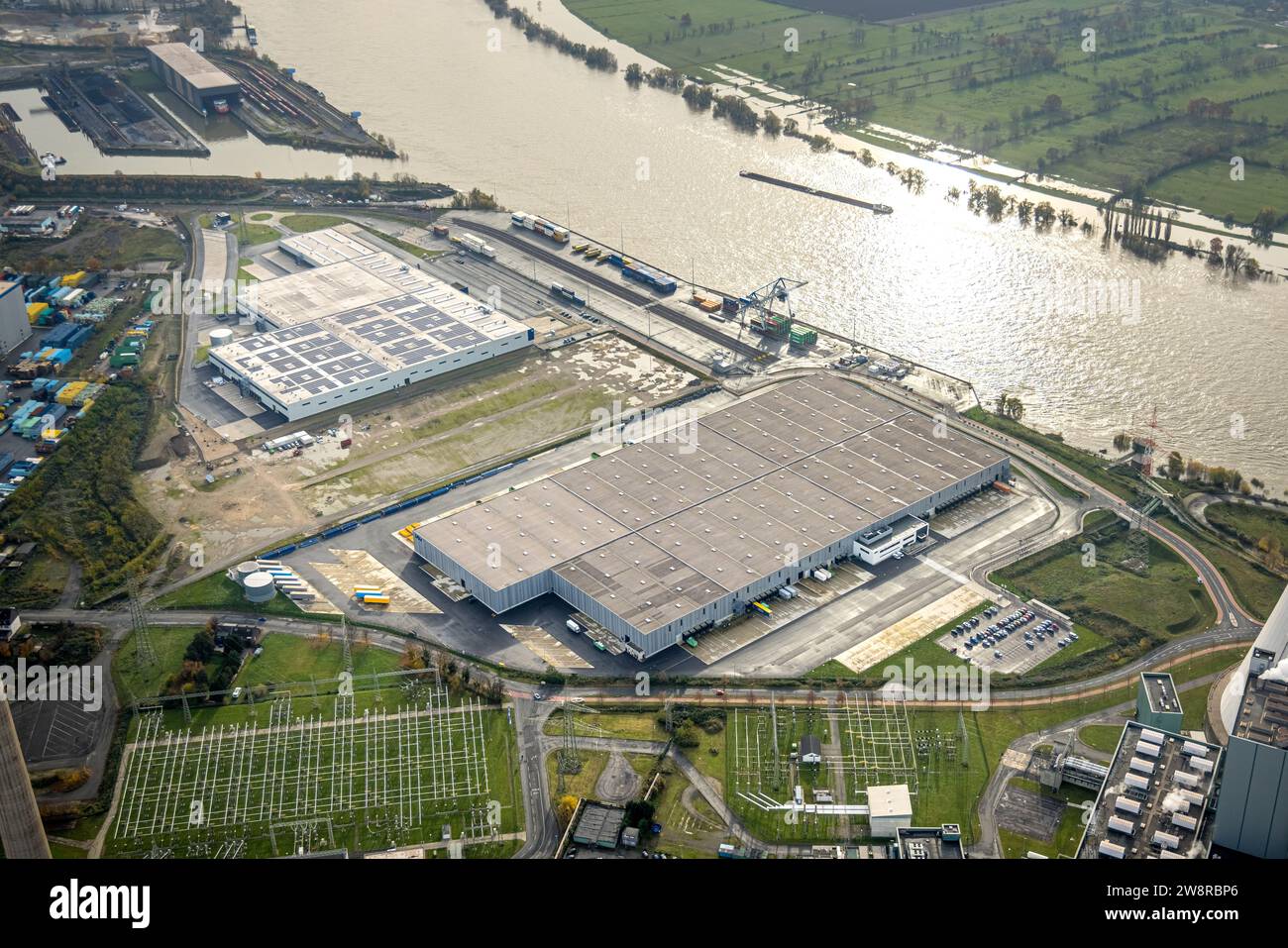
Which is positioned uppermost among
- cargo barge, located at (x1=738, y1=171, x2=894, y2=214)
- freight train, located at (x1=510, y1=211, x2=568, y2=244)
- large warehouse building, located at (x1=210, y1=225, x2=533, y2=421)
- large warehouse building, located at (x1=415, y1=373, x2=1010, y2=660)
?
cargo barge, located at (x1=738, y1=171, x2=894, y2=214)

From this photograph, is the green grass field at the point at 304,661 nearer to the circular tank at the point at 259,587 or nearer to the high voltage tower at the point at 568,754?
the circular tank at the point at 259,587

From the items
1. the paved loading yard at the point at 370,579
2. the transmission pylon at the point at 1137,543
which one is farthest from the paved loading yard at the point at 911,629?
the paved loading yard at the point at 370,579

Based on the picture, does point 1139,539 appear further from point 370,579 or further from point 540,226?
point 540,226

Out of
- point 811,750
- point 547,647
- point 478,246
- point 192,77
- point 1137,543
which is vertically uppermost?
point 192,77

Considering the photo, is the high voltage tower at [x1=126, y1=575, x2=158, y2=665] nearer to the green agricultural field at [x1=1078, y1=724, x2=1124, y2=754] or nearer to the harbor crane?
the green agricultural field at [x1=1078, y1=724, x2=1124, y2=754]

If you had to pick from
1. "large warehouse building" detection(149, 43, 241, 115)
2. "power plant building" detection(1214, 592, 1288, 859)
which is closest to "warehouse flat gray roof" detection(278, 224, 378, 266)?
"large warehouse building" detection(149, 43, 241, 115)

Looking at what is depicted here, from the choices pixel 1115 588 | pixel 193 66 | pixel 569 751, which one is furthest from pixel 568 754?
pixel 193 66
